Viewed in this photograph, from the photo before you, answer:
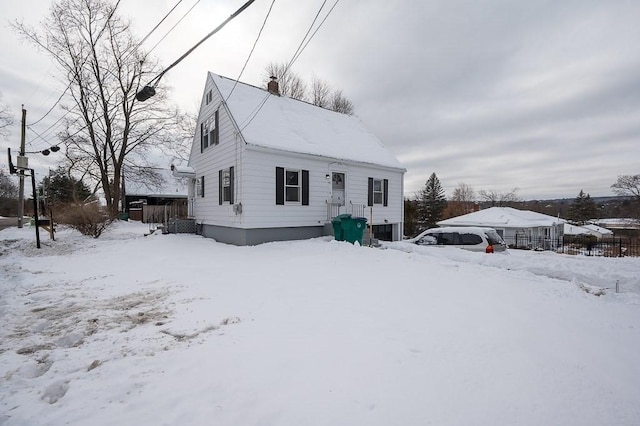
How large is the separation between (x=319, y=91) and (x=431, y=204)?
25.5 m

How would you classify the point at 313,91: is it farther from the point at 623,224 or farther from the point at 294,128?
the point at 623,224

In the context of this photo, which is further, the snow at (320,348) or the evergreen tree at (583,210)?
the evergreen tree at (583,210)

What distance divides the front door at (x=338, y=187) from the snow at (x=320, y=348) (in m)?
6.74

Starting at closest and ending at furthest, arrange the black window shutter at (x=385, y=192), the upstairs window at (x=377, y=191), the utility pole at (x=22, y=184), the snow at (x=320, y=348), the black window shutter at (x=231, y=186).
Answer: the snow at (x=320, y=348) → the black window shutter at (x=231, y=186) → the upstairs window at (x=377, y=191) → the black window shutter at (x=385, y=192) → the utility pole at (x=22, y=184)

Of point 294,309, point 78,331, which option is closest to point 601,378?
point 294,309

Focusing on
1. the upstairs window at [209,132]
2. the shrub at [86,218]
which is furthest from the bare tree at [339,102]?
the shrub at [86,218]

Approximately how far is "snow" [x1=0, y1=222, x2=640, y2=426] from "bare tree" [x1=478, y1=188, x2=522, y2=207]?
78.0 metres

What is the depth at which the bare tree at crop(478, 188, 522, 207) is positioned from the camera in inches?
2928

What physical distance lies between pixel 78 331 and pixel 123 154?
79.4 feet

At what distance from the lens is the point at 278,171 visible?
11500 millimetres

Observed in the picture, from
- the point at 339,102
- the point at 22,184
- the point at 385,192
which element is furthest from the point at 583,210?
the point at 22,184

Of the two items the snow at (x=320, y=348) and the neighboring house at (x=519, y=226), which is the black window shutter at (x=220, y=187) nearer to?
the snow at (x=320, y=348)

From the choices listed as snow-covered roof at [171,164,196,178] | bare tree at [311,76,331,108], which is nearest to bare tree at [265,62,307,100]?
bare tree at [311,76,331,108]

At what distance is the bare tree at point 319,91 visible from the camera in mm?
30672
